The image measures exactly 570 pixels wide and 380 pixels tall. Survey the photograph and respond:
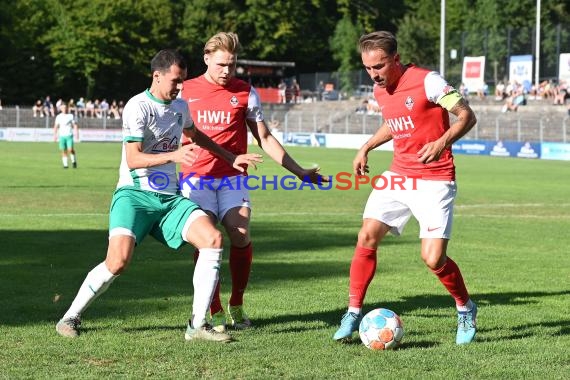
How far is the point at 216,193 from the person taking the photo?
8516 millimetres

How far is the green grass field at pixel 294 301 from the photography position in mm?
6785

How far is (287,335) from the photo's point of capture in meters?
7.80

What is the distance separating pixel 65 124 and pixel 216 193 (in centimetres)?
2397

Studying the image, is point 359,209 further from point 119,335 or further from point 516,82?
point 516,82

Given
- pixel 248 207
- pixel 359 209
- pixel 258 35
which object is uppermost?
pixel 258 35

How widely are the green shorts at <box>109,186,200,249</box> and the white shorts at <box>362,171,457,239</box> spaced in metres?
1.43

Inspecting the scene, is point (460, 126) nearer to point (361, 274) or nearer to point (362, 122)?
point (361, 274)

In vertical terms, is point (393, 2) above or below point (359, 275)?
above

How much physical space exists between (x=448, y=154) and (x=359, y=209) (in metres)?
12.3

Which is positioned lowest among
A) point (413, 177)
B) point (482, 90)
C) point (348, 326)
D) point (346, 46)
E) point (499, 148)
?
point (499, 148)

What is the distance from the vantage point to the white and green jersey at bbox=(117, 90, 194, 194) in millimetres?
7602

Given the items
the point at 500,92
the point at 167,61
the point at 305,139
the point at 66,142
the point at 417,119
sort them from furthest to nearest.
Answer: the point at 305,139 → the point at 500,92 → the point at 66,142 → the point at 417,119 → the point at 167,61

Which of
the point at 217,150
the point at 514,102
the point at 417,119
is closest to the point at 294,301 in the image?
the point at 217,150

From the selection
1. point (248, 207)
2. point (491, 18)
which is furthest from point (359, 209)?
point (491, 18)
